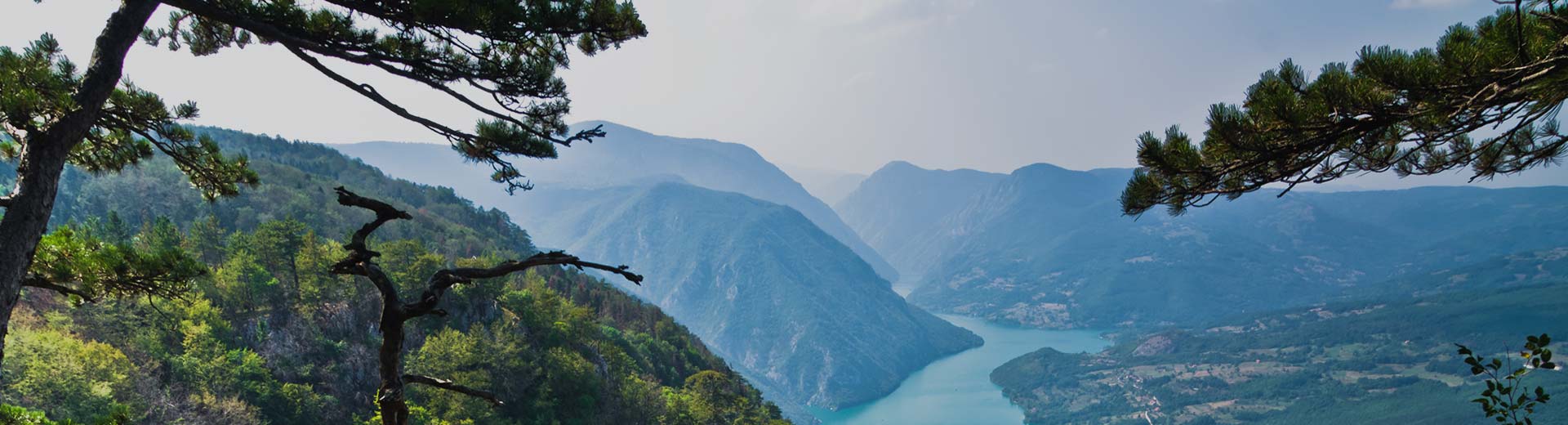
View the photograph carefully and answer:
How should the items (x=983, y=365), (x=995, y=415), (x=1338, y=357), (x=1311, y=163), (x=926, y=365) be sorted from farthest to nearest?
1. (x=926, y=365)
2. (x=983, y=365)
3. (x=1338, y=357)
4. (x=995, y=415)
5. (x=1311, y=163)

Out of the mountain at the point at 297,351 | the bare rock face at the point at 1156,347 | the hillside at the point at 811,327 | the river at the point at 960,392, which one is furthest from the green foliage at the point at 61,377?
the bare rock face at the point at 1156,347

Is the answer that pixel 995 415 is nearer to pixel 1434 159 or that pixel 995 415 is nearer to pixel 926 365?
pixel 926 365

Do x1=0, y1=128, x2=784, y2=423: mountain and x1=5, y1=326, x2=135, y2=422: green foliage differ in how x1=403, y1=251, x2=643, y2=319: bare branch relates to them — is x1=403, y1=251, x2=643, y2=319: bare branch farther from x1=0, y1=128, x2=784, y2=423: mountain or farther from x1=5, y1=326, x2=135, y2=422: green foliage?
x1=5, y1=326, x2=135, y2=422: green foliage

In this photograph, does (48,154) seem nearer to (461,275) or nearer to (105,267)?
(105,267)

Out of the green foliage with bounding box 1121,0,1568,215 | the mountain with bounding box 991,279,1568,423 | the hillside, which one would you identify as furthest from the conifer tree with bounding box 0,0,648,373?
the hillside

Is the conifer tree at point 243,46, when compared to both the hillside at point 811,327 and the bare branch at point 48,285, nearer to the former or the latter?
the bare branch at point 48,285

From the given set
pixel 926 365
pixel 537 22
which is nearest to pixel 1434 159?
pixel 537 22
